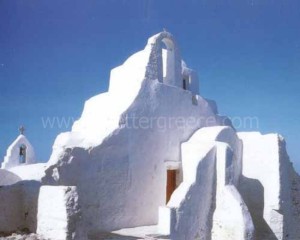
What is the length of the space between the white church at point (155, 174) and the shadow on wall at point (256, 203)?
0.04 m

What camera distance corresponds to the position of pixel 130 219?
9.73 meters

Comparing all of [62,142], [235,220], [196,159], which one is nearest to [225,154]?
[196,159]

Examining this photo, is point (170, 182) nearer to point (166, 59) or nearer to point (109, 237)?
point (109, 237)

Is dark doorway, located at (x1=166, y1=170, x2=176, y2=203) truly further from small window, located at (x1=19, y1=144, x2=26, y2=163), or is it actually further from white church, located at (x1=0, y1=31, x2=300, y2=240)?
small window, located at (x1=19, y1=144, x2=26, y2=163)

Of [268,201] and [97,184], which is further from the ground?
[97,184]

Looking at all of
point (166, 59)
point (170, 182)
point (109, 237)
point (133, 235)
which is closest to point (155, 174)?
point (170, 182)

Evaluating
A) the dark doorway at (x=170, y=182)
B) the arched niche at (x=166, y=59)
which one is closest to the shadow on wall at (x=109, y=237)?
the dark doorway at (x=170, y=182)

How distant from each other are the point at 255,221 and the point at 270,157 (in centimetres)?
248

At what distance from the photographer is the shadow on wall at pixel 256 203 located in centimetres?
1204

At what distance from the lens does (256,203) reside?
1262cm

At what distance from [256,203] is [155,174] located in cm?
458

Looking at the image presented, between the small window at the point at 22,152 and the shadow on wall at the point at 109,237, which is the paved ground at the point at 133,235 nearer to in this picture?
the shadow on wall at the point at 109,237

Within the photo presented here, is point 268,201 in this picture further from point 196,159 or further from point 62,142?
point 62,142

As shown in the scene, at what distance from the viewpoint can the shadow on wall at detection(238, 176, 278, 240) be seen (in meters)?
12.0
